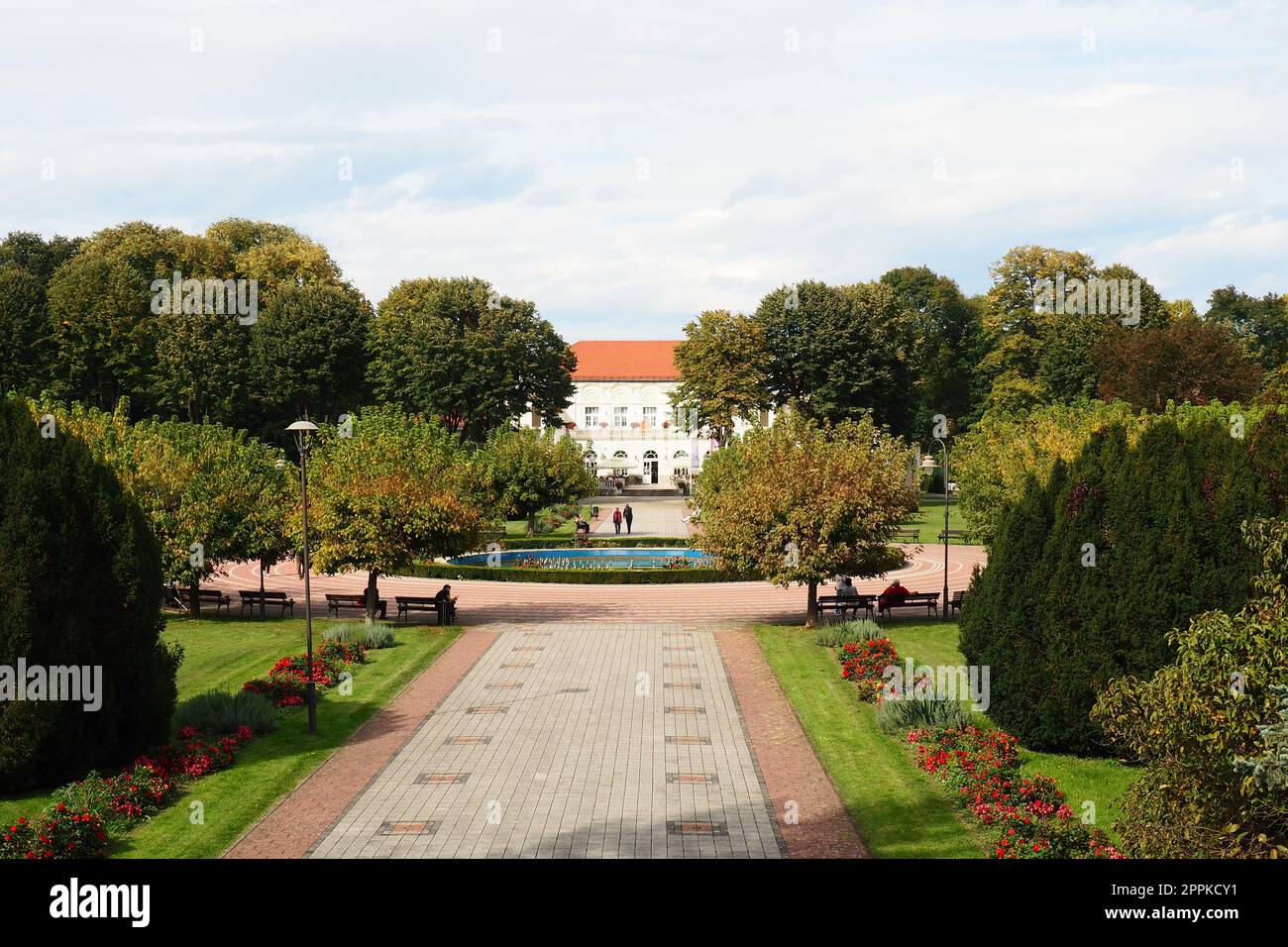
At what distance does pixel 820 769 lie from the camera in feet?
61.1

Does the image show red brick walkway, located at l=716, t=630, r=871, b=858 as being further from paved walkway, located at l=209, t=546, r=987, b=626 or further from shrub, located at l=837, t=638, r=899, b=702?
paved walkway, located at l=209, t=546, r=987, b=626

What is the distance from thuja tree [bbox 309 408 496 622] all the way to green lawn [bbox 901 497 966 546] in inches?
963

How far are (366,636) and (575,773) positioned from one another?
11642 millimetres

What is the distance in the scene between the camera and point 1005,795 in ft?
53.0

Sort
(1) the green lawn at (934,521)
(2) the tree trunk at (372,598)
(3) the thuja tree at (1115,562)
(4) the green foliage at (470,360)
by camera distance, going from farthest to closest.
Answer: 1. (4) the green foliage at (470,360)
2. (1) the green lawn at (934,521)
3. (2) the tree trunk at (372,598)
4. (3) the thuja tree at (1115,562)

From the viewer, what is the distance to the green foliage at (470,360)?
227 feet

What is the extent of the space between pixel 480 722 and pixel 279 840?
6450mm

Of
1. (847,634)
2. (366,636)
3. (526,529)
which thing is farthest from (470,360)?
(847,634)

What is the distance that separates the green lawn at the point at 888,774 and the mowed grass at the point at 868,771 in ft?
0.04

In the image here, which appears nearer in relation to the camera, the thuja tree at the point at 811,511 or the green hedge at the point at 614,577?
the thuja tree at the point at 811,511

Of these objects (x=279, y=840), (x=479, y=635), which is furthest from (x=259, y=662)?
(x=279, y=840)

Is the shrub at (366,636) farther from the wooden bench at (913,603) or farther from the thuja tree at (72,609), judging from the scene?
the wooden bench at (913,603)

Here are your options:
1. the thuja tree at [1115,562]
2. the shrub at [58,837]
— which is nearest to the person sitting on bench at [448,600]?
the thuja tree at [1115,562]

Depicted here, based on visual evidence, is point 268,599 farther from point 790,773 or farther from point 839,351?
point 839,351
